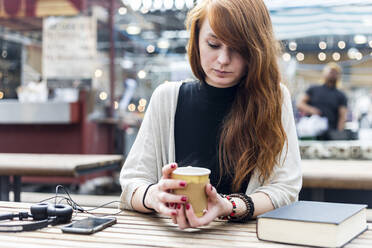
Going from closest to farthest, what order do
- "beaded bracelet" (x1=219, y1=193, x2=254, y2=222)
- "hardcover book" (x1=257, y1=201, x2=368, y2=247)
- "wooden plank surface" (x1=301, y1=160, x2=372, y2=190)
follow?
"hardcover book" (x1=257, y1=201, x2=368, y2=247) → "beaded bracelet" (x1=219, y1=193, x2=254, y2=222) → "wooden plank surface" (x1=301, y1=160, x2=372, y2=190)

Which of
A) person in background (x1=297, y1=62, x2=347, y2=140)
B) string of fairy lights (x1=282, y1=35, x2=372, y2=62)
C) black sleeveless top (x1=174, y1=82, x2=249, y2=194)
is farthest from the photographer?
string of fairy lights (x1=282, y1=35, x2=372, y2=62)

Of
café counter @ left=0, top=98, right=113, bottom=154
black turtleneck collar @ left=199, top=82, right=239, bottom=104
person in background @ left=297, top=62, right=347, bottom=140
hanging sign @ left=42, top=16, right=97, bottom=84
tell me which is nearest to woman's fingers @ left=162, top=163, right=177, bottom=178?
black turtleneck collar @ left=199, top=82, right=239, bottom=104

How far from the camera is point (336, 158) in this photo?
3115 mm

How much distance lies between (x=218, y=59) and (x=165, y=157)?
405 millimetres

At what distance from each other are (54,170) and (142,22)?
5959 mm

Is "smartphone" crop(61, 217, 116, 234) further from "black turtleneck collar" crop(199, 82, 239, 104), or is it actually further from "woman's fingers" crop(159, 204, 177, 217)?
"black turtleneck collar" crop(199, 82, 239, 104)

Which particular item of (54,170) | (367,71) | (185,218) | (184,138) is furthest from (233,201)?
(367,71)

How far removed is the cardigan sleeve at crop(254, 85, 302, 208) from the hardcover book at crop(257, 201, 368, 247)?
0.27 metres

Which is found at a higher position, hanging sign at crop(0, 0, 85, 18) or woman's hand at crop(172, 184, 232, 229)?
hanging sign at crop(0, 0, 85, 18)

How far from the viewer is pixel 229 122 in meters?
1.49

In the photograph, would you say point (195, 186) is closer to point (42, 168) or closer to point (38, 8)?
point (42, 168)

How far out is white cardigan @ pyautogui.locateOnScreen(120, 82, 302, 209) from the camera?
4.56 feet

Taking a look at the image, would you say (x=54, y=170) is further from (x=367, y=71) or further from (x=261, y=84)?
(x=367, y=71)

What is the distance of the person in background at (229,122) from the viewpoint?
4.46 feet
